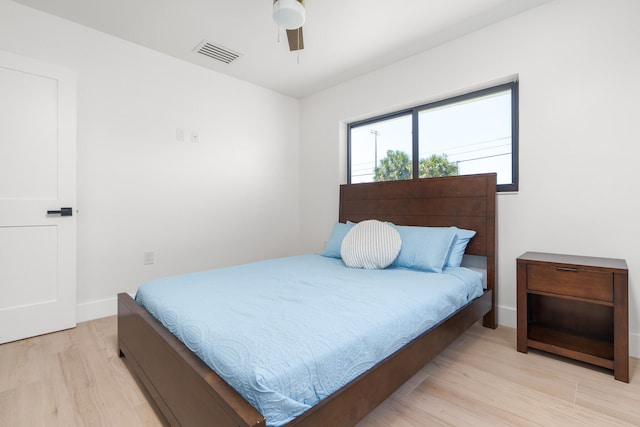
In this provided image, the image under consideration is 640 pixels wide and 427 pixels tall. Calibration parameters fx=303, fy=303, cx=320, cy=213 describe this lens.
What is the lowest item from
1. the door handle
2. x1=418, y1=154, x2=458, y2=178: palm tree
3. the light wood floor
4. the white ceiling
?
the light wood floor

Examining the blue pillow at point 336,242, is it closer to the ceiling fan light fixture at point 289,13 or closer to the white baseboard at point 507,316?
the white baseboard at point 507,316

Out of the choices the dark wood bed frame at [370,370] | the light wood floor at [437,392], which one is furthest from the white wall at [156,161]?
the dark wood bed frame at [370,370]

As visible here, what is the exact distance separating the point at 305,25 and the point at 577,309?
2857 millimetres

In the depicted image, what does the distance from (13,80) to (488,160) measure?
3677mm

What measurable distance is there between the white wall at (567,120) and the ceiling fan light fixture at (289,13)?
1.50 meters

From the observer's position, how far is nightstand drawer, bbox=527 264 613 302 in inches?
65.2

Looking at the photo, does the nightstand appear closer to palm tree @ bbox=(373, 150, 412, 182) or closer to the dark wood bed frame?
the dark wood bed frame

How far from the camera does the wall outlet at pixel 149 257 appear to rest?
2.84 m

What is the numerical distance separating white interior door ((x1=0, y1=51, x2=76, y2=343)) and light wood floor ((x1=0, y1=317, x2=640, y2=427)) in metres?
0.31

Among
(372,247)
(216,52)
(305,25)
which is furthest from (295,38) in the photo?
(372,247)

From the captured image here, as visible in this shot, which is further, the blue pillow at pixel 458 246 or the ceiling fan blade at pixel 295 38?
the blue pillow at pixel 458 246

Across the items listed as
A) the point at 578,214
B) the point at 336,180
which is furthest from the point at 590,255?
the point at 336,180

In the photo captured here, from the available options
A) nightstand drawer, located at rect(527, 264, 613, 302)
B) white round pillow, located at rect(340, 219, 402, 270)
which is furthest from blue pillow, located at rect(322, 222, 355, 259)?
nightstand drawer, located at rect(527, 264, 613, 302)

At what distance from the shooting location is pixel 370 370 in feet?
3.86
